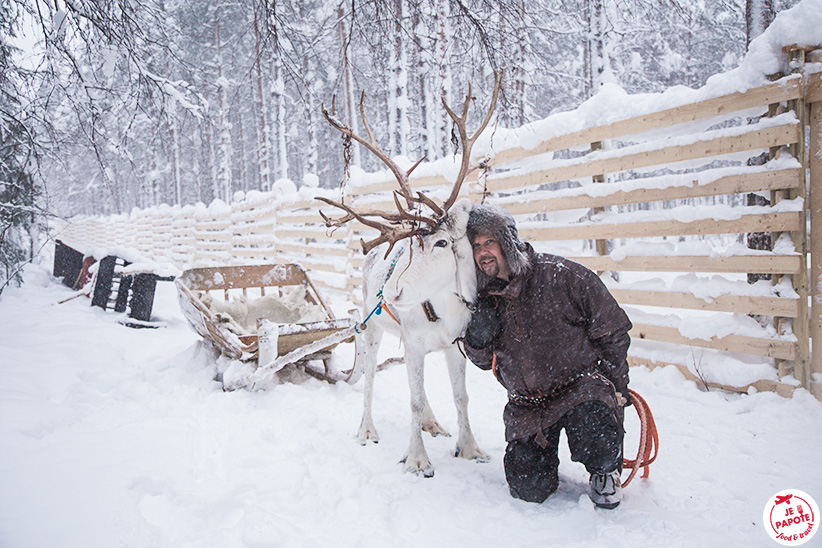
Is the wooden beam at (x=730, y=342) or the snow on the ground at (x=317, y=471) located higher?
the wooden beam at (x=730, y=342)

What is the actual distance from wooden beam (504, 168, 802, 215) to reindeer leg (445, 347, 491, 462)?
209 centimetres

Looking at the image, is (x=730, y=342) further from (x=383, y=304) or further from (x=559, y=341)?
(x=383, y=304)

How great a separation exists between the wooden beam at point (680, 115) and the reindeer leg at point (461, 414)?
2.51 m

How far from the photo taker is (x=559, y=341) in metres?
2.10

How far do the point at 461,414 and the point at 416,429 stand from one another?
0.99ft

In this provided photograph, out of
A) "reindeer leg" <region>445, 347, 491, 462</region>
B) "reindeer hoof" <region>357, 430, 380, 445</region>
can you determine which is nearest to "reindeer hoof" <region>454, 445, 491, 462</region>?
"reindeer leg" <region>445, 347, 491, 462</region>

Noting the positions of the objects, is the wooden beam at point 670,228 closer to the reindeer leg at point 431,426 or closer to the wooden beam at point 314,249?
the reindeer leg at point 431,426

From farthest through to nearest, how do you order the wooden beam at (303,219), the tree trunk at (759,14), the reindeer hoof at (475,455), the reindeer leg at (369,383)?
the wooden beam at (303,219) → the tree trunk at (759,14) → the reindeer leg at (369,383) → the reindeer hoof at (475,455)

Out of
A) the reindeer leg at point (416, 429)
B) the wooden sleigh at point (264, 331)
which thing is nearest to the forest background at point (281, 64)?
the wooden sleigh at point (264, 331)

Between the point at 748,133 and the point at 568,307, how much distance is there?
6.91ft

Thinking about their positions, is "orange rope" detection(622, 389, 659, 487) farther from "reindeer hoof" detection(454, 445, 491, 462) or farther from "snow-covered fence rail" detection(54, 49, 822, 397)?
"snow-covered fence rail" detection(54, 49, 822, 397)

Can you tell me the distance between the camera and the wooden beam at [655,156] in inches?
113

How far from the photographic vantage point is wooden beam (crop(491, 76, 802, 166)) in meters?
2.82

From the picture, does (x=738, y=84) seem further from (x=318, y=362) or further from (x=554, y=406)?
(x=318, y=362)
